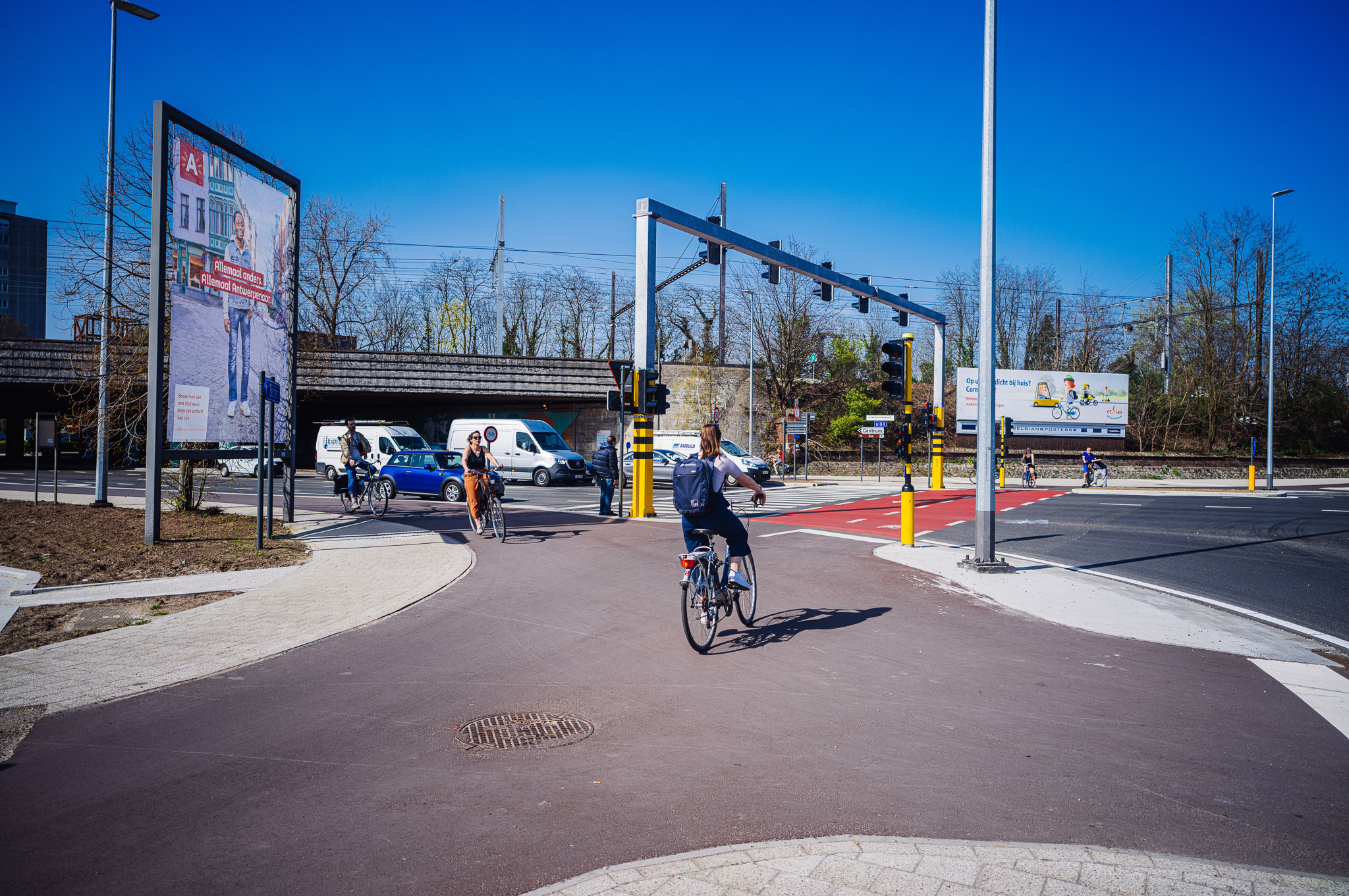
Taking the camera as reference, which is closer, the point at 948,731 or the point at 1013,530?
the point at 948,731

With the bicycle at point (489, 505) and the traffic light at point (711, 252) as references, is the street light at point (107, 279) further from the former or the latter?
the traffic light at point (711, 252)

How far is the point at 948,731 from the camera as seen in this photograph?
4.70 metres

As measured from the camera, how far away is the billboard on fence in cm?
1216

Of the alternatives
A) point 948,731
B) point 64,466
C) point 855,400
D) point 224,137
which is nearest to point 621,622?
point 948,731

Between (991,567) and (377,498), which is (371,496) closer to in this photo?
(377,498)

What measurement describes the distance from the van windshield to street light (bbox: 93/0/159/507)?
14076 millimetres

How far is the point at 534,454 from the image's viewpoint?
29.8 meters

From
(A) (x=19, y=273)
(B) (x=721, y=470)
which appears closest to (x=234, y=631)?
(B) (x=721, y=470)

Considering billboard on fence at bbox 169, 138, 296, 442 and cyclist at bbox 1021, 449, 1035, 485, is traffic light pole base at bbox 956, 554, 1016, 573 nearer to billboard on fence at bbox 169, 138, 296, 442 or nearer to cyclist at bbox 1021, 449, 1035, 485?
billboard on fence at bbox 169, 138, 296, 442

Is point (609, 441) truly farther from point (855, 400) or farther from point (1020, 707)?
point (855, 400)

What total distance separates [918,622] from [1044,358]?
170 feet

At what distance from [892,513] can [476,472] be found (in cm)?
1099

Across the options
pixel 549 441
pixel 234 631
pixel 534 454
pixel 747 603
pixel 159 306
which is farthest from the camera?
pixel 549 441

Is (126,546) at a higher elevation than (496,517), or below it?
below
